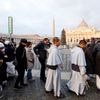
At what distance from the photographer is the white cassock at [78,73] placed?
9.09m

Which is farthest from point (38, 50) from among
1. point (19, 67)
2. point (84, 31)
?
point (84, 31)

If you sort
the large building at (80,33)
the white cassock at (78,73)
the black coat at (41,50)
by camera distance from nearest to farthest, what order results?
the white cassock at (78,73) < the black coat at (41,50) < the large building at (80,33)

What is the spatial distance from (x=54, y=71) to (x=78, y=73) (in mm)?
871

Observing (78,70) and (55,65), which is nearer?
(55,65)

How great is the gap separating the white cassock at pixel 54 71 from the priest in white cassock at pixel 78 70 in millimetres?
575

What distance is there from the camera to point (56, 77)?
9031mm

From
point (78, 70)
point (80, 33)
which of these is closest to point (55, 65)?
point (78, 70)

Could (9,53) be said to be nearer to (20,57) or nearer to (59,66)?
(20,57)

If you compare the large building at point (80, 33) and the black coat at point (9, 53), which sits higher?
the large building at point (80, 33)

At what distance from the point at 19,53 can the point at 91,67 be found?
112 inches

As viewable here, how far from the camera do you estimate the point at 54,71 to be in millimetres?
9039

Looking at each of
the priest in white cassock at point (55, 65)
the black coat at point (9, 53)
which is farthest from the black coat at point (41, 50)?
the priest in white cassock at point (55, 65)

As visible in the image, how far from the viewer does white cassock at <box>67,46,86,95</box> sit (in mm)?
9086

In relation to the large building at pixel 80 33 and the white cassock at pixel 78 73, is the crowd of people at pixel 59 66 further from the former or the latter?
the large building at pixel 80 33
